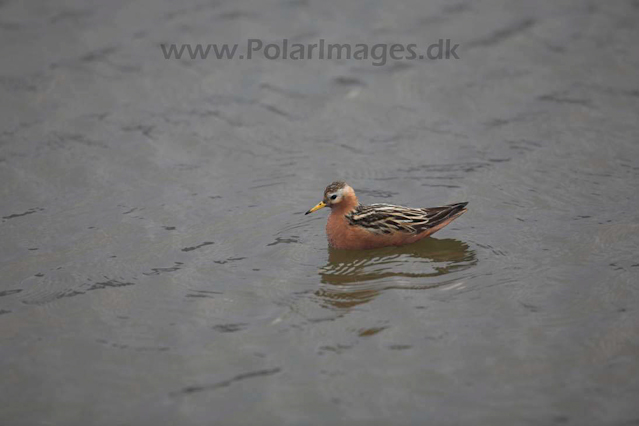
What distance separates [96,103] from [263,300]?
7427 mm

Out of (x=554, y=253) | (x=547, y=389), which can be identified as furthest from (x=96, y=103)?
(x=547, y=389)

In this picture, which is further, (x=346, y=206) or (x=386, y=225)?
(x=346, y=206)

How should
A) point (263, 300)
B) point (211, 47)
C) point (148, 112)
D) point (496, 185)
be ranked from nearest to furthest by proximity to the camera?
point (263, 300) < point (496, 185) < point (148, 112) < point (211, 47)

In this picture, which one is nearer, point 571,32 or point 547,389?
point 547,389

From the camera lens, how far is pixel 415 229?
37.3 feet

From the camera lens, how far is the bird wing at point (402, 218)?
1137cm

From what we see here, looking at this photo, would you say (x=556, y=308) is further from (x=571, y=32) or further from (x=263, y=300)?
(x=571, y=32)

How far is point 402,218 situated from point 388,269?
972 millimetres

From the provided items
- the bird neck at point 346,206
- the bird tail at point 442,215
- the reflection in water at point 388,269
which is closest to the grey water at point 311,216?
the reflection in water at point 388,269

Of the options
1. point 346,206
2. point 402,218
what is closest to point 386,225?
point 402,218

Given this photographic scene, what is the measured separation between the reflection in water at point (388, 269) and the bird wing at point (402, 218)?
1.14 feet

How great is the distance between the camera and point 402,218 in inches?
451

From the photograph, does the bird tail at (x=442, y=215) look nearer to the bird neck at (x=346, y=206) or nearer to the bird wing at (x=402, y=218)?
the bird wing at (x=402, y=218)

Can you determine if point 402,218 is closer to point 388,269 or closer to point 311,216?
point 388,269
